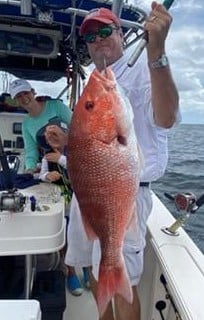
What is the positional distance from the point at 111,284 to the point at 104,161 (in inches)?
13.9

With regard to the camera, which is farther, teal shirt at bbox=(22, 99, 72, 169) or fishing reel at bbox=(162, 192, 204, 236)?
teal shirt at bbox=(22, 99, 72, 169)

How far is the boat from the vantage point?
1634mm

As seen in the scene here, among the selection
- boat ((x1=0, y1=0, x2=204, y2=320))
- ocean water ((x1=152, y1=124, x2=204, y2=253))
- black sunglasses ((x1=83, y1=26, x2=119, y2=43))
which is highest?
black sunglasses ((x1=83, y1=26, x2=119, y2=43))

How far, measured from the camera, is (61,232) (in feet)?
6.19

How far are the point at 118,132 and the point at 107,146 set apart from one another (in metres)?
0.04

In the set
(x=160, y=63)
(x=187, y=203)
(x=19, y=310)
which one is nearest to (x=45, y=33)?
(x=187, y=203)

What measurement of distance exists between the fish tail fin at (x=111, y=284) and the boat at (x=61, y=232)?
20cm

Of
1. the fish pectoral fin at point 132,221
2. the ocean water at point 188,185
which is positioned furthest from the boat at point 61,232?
the ocean water at point 188,185

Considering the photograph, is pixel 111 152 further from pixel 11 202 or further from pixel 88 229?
pixel 11 202

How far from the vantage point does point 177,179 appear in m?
8.51

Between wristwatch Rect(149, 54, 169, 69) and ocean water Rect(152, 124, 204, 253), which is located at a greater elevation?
wristwatch Rect(149, 54, 169, 69)

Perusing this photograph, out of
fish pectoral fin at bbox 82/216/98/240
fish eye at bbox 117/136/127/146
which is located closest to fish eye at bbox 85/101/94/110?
fish eye at bbox 117/136/127/146

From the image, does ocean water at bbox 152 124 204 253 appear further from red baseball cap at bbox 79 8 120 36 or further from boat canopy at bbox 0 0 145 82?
red baseball cap at bbox 79 8 120 36

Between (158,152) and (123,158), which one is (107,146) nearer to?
(123,158)
